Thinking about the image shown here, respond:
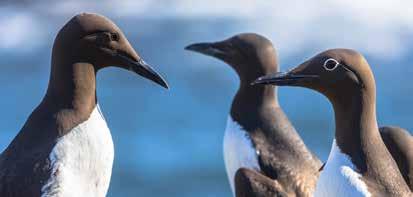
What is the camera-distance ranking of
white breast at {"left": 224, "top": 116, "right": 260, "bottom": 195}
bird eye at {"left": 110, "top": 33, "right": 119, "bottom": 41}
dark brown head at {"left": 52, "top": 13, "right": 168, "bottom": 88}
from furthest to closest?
white breast at {"left": 224, "top": 116, "right": 260, "bottom": 195} → bird eye at {"left": 110, "top": 33, "right": 119, "bottom": 41} → dark brown head at {"left": 52, "top": 13, "right": 168, "bottom": 88}

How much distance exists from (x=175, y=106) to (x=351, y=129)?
49.2ft

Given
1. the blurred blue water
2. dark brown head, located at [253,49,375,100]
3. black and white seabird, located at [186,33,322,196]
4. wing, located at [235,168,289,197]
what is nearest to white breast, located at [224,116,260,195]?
black and white seabird, located at [186,33,322,196]

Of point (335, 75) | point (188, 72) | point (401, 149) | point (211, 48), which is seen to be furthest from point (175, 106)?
Answer: point (335, 75)

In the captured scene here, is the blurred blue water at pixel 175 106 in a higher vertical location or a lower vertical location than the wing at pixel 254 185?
lower

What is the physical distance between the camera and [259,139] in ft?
38.4

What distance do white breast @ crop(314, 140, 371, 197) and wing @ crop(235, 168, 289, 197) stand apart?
Answer: 1705 mm

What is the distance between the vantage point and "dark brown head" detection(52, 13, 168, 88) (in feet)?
31.6

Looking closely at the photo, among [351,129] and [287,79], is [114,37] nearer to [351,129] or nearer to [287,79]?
[287,79]

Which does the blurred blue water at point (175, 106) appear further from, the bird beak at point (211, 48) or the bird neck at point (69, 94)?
the bird neck at point (69, 94)

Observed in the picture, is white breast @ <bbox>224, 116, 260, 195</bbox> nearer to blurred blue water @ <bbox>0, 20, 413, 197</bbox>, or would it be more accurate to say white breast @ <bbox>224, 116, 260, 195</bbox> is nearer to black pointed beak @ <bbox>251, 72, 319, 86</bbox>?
black pointed beak @ <bbox>251, 72, 319, 86</bbox>

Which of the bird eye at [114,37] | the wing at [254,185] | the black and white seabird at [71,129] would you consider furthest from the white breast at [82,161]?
the wing at [254,185]

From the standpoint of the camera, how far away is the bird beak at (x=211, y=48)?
12.8 m

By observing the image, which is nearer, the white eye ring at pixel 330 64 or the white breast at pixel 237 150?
the white eye ring at pixel 330 64

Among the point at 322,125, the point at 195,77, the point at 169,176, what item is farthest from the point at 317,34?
the point at 169,176
